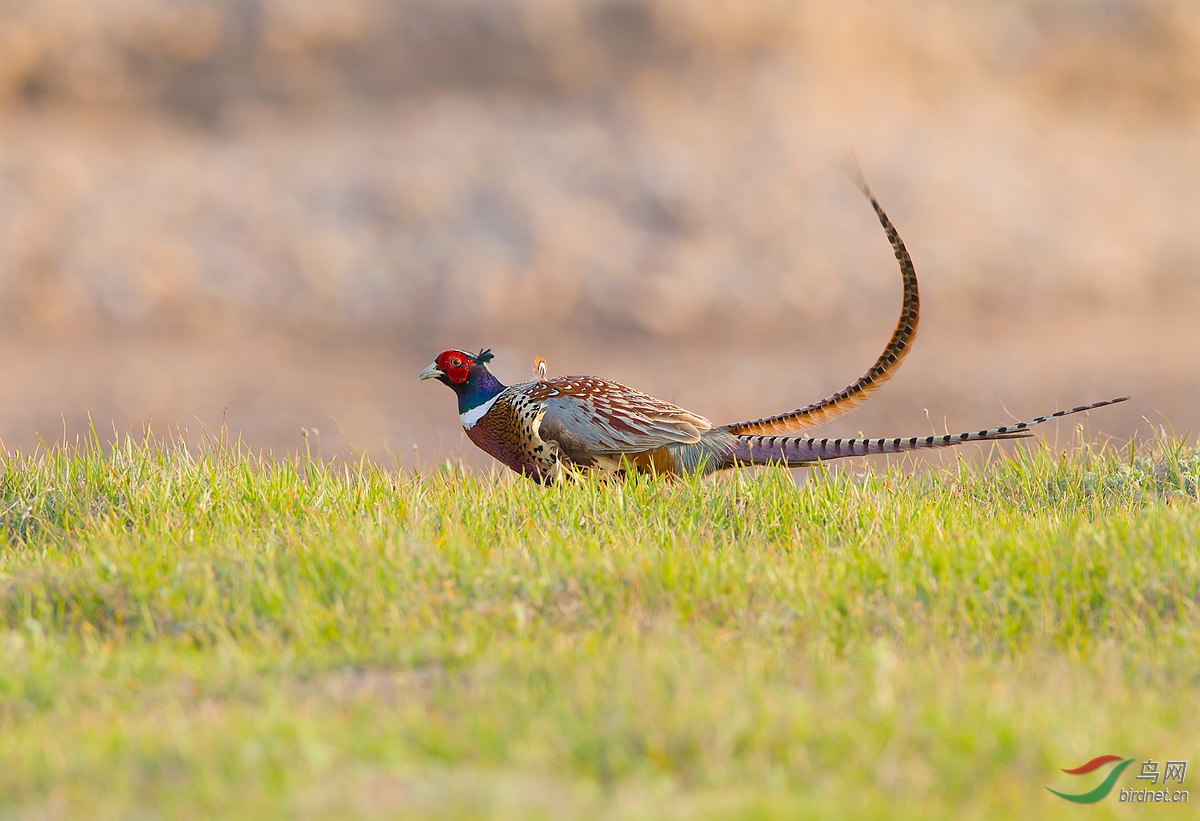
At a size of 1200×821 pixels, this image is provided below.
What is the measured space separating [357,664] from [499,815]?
1.20 m

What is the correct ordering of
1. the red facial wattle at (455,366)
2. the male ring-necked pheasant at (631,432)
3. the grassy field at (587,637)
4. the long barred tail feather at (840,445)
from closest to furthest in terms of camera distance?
the grassy field at (587,637) < the long barred tail feather at (840,445) < the male ring-necked pheasant at (631,432) < the red facial wattle at (455,366)

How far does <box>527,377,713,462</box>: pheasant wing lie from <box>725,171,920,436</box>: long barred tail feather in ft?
1.03

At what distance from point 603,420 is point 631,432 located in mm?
148

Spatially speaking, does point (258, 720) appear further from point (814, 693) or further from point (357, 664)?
point (814, 693)

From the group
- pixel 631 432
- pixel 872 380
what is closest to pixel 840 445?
pixel 872 380

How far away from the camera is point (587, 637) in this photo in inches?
147

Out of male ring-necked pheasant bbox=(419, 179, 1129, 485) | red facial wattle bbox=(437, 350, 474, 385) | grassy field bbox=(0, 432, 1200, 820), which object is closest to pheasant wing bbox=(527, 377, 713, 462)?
male ring-necked pheasant bbox=(419, 179, 1129, 485)

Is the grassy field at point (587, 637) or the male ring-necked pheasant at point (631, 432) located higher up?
the male ring-necked pheasant at point (631, 432)

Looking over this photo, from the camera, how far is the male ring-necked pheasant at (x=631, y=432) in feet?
18.3

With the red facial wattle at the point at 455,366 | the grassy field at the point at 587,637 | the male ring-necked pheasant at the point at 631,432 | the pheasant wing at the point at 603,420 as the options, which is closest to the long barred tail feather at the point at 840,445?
the male ring-necked pheasant at the point at 631,432

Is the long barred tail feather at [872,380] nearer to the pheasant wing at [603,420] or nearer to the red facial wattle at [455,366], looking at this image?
the pheasant wing at [603,420]

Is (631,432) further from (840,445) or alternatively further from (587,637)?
(587,637)

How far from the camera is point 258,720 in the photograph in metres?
3.02

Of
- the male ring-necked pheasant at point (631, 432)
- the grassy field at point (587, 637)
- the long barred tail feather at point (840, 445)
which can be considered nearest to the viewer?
the grassy field at point (587, 637)
